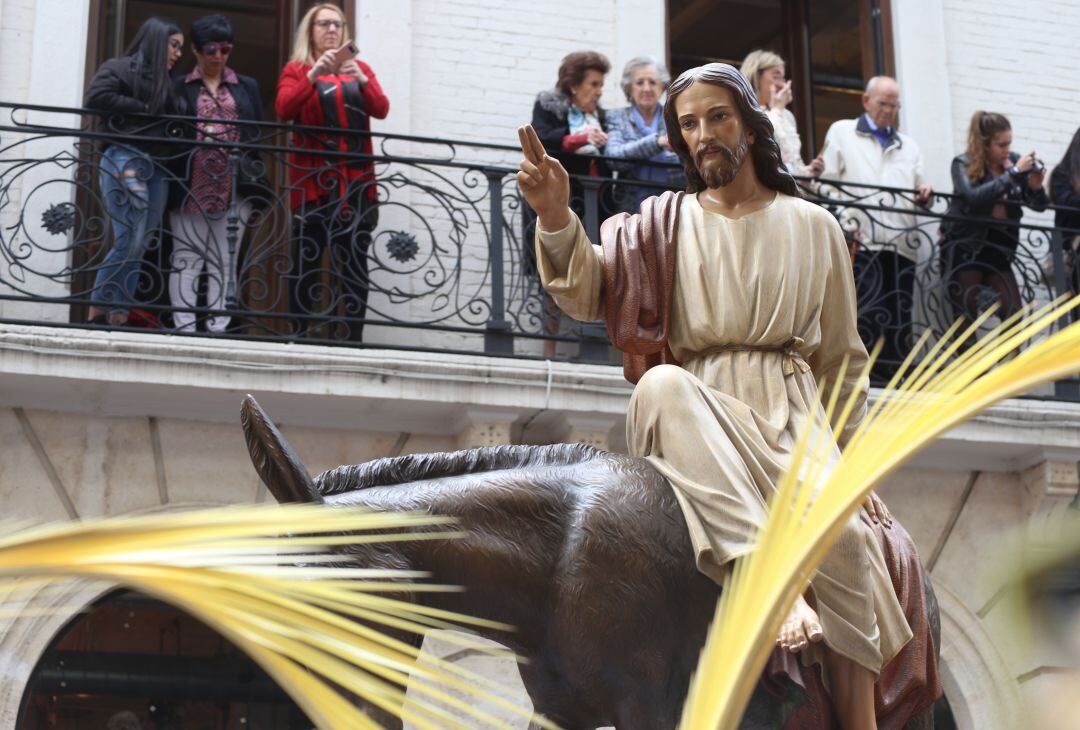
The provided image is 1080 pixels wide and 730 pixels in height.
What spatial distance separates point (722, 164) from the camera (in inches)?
130

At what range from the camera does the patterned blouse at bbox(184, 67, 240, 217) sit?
28.4 ft

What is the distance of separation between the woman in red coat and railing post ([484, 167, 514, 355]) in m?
0.64

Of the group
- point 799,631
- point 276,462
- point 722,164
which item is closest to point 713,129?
point 722,164

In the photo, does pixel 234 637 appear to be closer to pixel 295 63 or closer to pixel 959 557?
pixel 295 63

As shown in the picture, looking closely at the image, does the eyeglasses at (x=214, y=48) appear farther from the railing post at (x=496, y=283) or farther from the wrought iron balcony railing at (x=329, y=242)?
the railing post at (x=496, y=283)

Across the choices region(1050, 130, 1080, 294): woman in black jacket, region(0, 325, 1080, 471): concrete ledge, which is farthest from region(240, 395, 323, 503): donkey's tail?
region(1050, 130, 1080, 294): woman in black jacket

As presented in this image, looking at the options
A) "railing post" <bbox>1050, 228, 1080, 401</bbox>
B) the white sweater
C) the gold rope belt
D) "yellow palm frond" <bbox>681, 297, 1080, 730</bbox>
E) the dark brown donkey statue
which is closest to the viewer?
"yellow palm frond" <bbox>681, 297, 1080, 730</bbox>

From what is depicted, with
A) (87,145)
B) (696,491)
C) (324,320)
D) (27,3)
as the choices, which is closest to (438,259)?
(324,320)

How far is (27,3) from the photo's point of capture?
9445 millimetres

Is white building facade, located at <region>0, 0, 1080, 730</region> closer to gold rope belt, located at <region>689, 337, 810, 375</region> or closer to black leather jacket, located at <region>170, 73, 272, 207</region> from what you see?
black leather jacket, located at <region>170, 73, 272, 207</region>

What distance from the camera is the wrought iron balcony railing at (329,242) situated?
27.7 ft

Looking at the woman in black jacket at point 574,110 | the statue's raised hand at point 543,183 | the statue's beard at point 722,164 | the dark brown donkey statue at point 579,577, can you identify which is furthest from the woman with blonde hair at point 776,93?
the dark brown donkey statue at point 579,577

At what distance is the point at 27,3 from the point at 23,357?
2426 mm

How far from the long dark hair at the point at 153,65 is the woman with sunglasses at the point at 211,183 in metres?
0.17
